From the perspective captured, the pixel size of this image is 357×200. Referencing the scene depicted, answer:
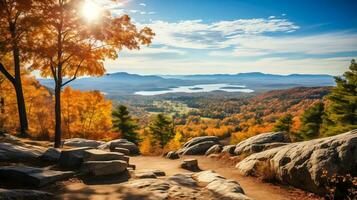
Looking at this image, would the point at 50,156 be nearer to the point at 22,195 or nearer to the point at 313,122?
the point at 22,195

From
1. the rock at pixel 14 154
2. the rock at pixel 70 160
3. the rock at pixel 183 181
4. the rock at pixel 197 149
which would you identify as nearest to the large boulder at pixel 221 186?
the rock at pixel 183 181

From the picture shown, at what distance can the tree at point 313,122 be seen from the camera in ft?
144

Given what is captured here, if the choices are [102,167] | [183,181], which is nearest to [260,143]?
[183,181]

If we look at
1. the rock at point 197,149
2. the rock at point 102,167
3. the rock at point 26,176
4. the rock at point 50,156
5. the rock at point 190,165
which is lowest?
the rock at point 197,149

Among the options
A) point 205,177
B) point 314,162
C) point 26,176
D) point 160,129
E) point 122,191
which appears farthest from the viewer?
point 160,129

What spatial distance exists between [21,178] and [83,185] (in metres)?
1.83

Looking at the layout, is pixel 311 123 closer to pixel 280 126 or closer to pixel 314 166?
pixel 280 126

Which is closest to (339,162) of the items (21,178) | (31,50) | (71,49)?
(21,178)

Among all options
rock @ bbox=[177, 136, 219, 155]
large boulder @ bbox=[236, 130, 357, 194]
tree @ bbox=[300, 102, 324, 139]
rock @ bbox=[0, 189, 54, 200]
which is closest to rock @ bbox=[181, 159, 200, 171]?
large boulder @ bbox=[236, 130, 357, 194]

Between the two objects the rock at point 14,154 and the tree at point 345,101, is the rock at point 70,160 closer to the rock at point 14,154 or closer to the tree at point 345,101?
the rock at point 14,154

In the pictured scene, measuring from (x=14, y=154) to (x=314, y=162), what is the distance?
37.4ft

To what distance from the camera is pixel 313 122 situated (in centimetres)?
4494

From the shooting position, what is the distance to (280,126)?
52.1 m

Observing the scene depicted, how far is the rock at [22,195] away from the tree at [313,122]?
4252 cm
